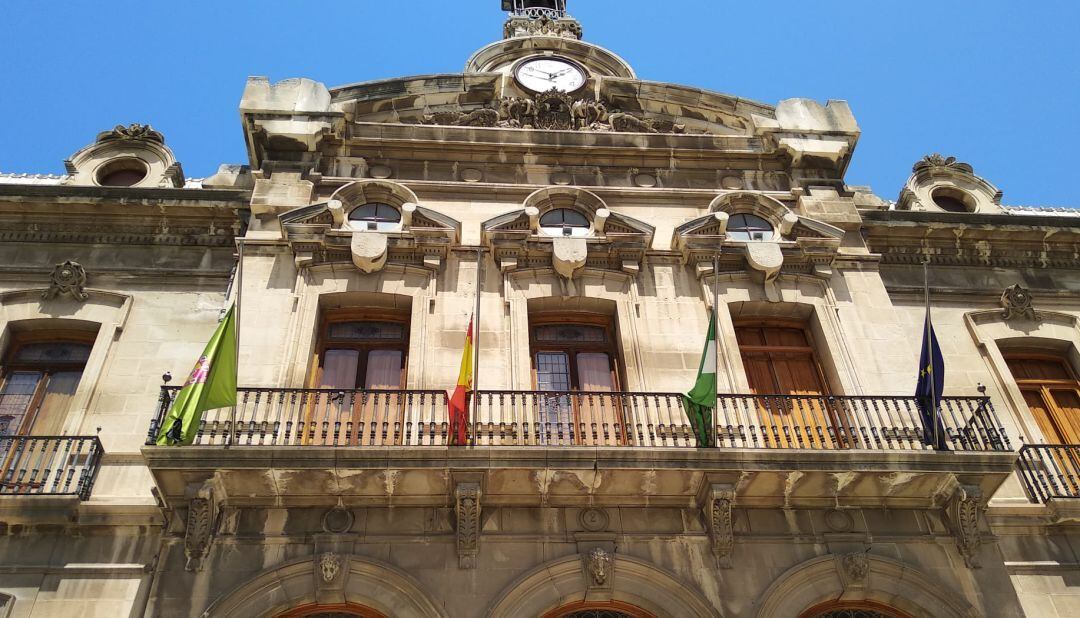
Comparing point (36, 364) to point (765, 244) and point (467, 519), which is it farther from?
point (765, 244)

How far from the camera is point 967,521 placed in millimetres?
10242

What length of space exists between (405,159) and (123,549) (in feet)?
24.7

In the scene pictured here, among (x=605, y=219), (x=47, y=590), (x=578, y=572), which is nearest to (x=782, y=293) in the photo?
(x=605, y=219)

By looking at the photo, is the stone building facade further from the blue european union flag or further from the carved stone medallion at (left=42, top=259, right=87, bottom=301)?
the blue european union flag

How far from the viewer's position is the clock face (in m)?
16.9

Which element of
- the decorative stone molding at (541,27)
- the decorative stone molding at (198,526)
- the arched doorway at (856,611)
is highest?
the decorative stone molding at (541,27)

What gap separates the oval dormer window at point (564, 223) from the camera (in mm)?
13797

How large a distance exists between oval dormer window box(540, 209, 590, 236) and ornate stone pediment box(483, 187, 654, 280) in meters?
0.06

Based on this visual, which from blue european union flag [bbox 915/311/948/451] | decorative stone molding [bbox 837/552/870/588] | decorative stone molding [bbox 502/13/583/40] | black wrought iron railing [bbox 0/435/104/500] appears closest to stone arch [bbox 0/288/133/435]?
black wrought iron railing [bbox 0/435/104/500]

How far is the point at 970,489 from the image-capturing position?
33.6 feet

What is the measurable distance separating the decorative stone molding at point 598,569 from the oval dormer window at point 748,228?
6.13 m

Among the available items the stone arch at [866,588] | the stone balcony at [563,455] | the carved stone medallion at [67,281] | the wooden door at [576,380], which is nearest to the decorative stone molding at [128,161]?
the carved stone medallion at [67,281]

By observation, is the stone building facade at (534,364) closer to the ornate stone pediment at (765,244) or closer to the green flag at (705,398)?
the ornate stone pediment at (765,244)

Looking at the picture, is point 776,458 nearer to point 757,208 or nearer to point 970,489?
point 970,489
